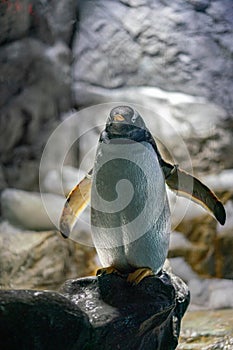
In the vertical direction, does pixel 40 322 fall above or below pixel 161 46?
above

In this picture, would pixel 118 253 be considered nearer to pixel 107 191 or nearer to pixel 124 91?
pixel 107 191

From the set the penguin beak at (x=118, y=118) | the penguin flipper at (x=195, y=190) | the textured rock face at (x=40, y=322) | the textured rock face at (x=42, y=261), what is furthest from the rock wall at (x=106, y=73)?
the textured rock face at (x=40, y=322)

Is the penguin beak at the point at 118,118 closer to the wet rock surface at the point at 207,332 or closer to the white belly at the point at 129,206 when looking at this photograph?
the white belly at the point at 129,206

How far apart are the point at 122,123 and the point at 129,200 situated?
26 centimetres

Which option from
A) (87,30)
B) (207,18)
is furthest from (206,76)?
(87,30)

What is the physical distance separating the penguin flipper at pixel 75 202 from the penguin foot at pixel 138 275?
42 cm

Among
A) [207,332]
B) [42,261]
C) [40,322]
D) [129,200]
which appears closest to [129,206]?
[129,200]

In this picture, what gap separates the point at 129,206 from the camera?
208 centimetres

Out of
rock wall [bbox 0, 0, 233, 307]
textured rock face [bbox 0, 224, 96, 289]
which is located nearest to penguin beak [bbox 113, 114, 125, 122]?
textured rock face [bbox 0, 224, 96, 289]

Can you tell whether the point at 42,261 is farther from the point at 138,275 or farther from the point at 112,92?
the point at 138,275

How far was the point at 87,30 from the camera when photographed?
4.67 meters

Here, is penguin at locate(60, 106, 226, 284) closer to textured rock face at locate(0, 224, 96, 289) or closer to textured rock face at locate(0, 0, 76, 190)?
textured rock face at locate(0, 224, 96, 289)

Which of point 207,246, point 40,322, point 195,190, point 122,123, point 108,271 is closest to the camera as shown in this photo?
point 40,322

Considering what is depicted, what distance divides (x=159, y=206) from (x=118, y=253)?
22 cm
